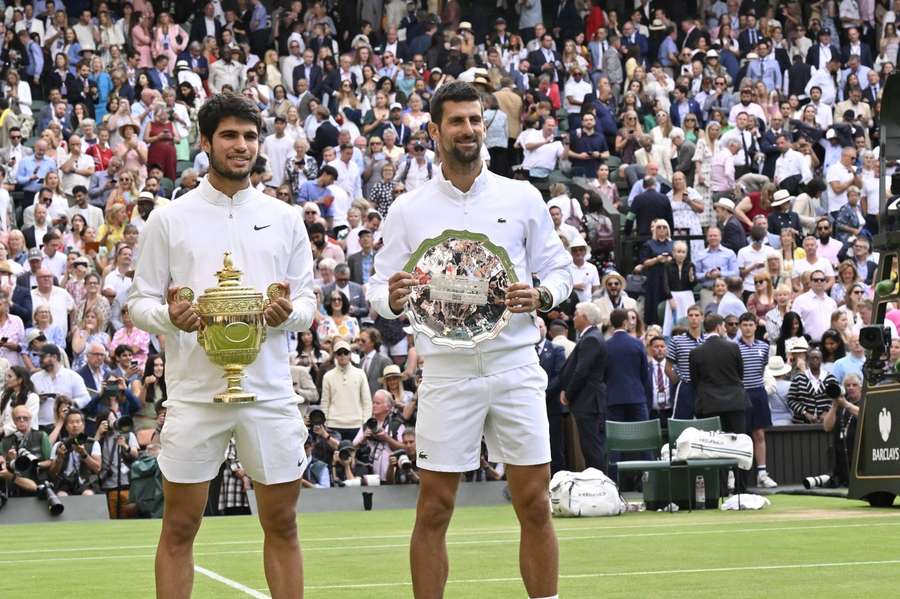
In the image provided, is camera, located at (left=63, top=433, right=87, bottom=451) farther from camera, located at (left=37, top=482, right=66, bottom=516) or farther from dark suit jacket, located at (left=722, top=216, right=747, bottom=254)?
dark suit jacket, located at (left=722, top=216, right=747, bottom=254)

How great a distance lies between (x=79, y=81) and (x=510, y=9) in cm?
1115

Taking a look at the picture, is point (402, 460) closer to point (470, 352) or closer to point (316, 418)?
point (316, 418)

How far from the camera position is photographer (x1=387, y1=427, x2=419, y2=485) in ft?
61.9

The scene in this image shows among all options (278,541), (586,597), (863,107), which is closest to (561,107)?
(863,107)

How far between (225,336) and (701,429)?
1144 cm

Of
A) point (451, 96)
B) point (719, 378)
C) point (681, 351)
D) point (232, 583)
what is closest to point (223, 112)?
point (451, 96)

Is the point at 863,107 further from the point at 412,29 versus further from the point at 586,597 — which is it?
the point at 586,597

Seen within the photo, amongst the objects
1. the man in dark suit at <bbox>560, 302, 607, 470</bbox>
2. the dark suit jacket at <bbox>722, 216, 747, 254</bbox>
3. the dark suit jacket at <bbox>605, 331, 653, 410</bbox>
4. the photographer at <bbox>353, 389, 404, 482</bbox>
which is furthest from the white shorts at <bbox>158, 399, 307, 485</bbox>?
the dark suit jacket at <bbox>722, 216, 747, 254</bbox>

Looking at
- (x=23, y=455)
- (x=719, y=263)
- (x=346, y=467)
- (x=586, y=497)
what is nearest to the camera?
(x=586, y=497)

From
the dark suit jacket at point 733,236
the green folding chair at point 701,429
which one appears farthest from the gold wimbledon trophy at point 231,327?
the dark suit jacket at point 733,236

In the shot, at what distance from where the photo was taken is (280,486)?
6.48 m

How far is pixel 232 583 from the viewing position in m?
9.49

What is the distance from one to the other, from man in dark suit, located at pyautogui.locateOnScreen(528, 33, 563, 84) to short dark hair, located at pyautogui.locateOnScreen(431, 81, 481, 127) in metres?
21.9

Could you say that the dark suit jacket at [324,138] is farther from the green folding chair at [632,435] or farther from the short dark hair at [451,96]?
the short dark hair at [451,96]
